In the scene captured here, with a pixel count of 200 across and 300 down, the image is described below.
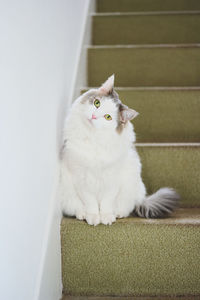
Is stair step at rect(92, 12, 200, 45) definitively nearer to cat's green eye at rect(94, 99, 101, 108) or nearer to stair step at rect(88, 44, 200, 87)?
stair step at rect(88, 44, 200, 87)

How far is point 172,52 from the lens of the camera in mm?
2184

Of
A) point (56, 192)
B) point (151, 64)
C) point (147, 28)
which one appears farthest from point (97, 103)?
Answer: point (147, 28)


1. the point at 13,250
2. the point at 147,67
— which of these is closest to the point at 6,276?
the point at 13,250

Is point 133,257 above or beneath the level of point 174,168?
beneath

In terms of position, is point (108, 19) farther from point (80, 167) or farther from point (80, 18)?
point (80, 167)

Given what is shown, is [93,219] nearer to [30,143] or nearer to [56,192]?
[56,192]

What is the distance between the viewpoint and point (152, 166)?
170 cm

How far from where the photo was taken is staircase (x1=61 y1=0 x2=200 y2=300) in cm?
137

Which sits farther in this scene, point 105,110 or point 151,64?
point 151,64

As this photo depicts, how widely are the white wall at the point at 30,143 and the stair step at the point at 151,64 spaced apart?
678 millimetres

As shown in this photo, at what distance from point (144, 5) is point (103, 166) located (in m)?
1.90

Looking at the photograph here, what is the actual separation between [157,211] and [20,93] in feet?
2.59

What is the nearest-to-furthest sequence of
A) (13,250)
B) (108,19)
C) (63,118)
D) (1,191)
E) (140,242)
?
(1,191)
(13,250)
(140,242)
(63,118)
(108,19)

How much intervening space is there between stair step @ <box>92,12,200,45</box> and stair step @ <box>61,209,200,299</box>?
4.91 feet
